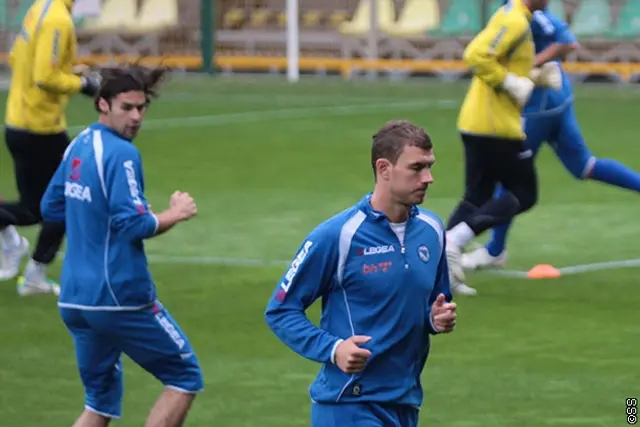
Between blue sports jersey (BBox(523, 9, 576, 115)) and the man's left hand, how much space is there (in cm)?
627

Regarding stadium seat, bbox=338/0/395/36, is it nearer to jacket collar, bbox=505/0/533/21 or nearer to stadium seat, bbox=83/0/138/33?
stadium seat, bbox=83/0/138/33

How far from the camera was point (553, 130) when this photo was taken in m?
12.2

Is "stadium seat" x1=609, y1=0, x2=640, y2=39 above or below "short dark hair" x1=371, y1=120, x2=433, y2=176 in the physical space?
below

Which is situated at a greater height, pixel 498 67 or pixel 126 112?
pixel 126 112

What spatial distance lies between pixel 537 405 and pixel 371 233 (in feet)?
9.37

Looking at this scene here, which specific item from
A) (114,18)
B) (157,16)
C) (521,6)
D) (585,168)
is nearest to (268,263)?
(585,168)

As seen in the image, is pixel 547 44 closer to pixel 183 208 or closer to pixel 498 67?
pixel 498 67

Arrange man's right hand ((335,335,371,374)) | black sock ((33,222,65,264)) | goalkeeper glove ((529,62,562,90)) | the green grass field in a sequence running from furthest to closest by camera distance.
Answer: goalkeeper glove ((529,62,562,90)) < black sock ((33,222,65,264)) < the green grass field < man's right hand ((335,335,371,374))

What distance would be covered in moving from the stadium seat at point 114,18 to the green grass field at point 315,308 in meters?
12.2

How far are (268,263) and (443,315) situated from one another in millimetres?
6810

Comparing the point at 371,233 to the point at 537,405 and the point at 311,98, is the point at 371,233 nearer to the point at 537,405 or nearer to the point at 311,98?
the point at 537,405

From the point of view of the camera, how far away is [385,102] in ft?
82.9

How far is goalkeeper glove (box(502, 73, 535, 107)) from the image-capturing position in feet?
36.1

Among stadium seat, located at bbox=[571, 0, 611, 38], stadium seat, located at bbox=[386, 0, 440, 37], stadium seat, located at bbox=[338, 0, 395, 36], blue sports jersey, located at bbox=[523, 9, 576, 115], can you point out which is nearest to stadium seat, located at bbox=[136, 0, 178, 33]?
stadium seat, located at bbox=[338, 0, 395, 36]
